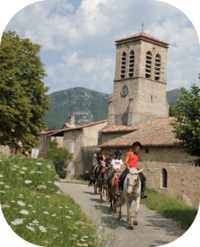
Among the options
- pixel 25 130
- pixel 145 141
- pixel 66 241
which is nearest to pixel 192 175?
pixel 145 141

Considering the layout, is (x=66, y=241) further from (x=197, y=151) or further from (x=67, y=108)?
(x=67, y=108)

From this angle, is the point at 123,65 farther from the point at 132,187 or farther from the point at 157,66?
the point at 132,187

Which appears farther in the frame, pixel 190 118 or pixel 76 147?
pixel 76 147

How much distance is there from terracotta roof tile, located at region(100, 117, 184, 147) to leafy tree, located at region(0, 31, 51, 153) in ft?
23.0

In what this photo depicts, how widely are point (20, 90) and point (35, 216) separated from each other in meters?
15.7

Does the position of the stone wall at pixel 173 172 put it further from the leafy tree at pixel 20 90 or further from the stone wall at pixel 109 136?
the leafy tree at pixel 20 90

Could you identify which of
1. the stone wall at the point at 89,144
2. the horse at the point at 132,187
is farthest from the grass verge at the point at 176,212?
the stone wall at the point at 89,144

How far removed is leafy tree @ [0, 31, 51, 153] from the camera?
61.3 ft

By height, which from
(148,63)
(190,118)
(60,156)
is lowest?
(60,156)

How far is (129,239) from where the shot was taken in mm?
7594

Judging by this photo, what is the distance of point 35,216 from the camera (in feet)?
19.6

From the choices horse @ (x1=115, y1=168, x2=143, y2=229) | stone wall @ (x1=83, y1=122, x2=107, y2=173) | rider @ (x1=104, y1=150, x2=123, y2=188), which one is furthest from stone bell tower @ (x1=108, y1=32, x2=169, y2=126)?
horse @ (x1=115, y1=168, x2=143, y2=229)

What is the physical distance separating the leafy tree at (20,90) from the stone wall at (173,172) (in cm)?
905

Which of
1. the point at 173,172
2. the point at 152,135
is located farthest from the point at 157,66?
the point at 173,172
